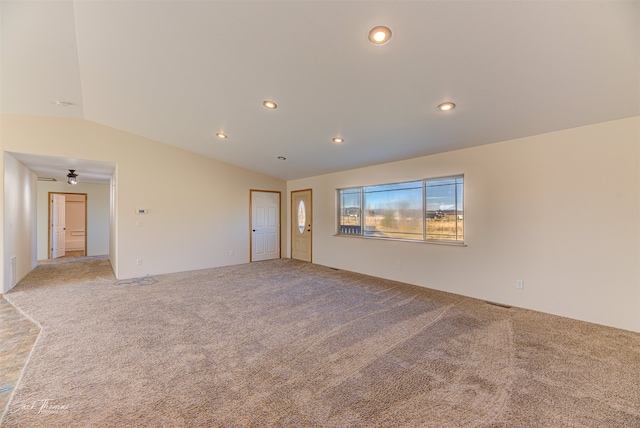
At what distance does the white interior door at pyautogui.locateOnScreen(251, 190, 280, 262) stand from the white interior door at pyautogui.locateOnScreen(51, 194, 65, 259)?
634 cm

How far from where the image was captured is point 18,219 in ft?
15.9

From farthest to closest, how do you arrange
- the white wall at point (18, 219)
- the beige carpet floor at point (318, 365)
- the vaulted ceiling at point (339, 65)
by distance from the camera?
1. the white wall at point (18, 219)
2. the vaulted ceiling at point (339, 65)
3. the beige carpet floor at point (318, 365)

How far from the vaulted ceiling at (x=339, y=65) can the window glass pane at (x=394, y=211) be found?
3.53ft

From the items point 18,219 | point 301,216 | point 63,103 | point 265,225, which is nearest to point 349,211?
point 301,216

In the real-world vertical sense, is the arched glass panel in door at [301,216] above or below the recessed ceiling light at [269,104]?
below

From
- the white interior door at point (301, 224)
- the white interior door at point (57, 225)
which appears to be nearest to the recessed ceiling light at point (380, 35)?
the white interior door at point (301, 224)

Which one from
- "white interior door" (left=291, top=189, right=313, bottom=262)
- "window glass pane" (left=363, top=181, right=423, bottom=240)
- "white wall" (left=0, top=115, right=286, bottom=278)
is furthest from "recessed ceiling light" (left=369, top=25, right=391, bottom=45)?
"white wall" (left=0, top=115, right=286, bottom=278)

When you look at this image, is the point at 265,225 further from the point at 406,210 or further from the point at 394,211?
the point at 406,210

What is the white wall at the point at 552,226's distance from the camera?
9.48 feet

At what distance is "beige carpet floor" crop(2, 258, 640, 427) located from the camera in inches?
65.9

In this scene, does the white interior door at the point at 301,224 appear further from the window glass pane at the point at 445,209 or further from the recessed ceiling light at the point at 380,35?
the recessed ceiling light at the point at 380,35

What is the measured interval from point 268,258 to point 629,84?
700cm

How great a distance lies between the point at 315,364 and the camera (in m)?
2.23

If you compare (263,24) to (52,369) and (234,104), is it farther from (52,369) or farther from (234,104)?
(52,369)
